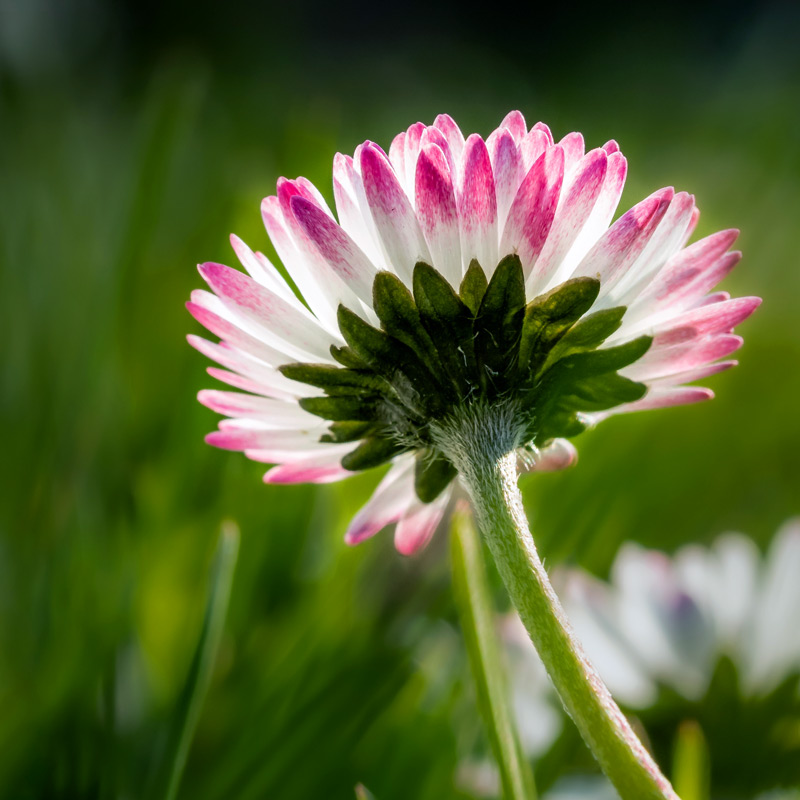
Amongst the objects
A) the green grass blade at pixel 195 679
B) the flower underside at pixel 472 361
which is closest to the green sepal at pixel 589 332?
the flower underside at pixel 472 361

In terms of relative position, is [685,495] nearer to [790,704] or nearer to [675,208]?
[790,704]

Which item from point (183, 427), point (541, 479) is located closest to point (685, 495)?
point (541, 479)

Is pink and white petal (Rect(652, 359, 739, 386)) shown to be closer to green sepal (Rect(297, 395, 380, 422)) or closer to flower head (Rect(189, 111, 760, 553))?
flower head (Rect(189, 111, 760, 553))

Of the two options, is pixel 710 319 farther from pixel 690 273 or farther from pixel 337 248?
pixel 337 248

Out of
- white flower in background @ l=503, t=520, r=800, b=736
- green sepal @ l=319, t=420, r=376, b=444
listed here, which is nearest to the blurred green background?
white flower in background @ l=503, t=520, r=800, b=736

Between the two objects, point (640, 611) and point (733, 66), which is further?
point (733, 66)

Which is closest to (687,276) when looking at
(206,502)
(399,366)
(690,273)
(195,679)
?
(690,273)

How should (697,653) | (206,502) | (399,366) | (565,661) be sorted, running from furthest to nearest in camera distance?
(206,502)
(697,653)
(399,366)
(565,661)

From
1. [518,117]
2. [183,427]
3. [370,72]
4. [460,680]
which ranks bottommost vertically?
[460,680]
